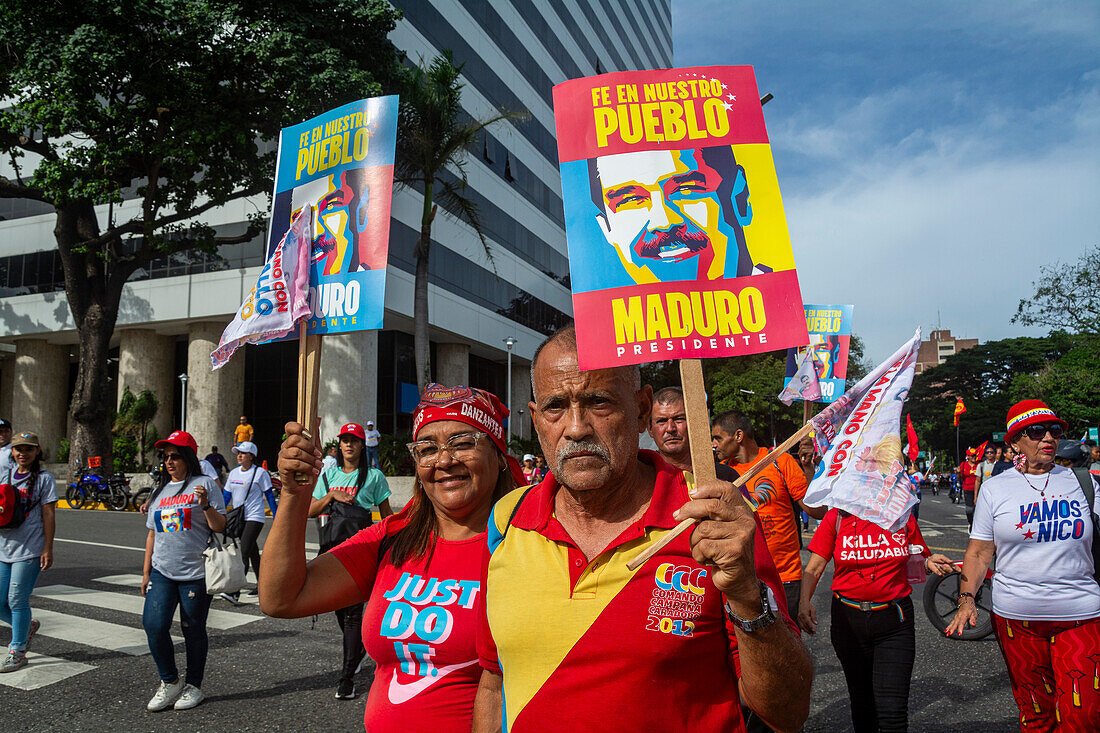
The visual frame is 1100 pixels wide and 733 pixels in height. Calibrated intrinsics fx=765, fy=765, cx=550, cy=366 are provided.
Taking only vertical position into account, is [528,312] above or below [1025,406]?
above

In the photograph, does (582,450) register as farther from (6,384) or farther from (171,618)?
(6,384)

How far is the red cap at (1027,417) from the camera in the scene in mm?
4234

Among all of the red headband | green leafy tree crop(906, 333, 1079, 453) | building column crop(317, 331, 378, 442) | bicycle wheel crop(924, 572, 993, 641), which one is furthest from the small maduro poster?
green leafy tree crop(906, 333, 1079, 453)

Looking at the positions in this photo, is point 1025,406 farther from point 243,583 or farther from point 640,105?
point 243,583

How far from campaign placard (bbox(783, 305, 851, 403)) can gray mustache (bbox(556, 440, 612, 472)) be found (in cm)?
741

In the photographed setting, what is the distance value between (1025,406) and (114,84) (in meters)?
21.1

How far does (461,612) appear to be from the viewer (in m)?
2.59

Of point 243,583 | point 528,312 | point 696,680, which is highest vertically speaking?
point 528,312

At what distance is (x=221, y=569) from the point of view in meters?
5.89

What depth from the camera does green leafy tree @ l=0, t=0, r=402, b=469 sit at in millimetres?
17641

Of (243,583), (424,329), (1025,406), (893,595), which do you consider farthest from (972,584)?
(424,329)

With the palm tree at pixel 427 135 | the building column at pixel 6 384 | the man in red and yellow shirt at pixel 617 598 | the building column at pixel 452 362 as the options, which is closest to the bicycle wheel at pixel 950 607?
the man in red and yellow shirt at pixel 617 598

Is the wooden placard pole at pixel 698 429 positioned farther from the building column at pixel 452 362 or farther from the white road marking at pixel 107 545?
the building column at pixel 452 362

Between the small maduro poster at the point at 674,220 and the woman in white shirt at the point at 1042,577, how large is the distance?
276cm
